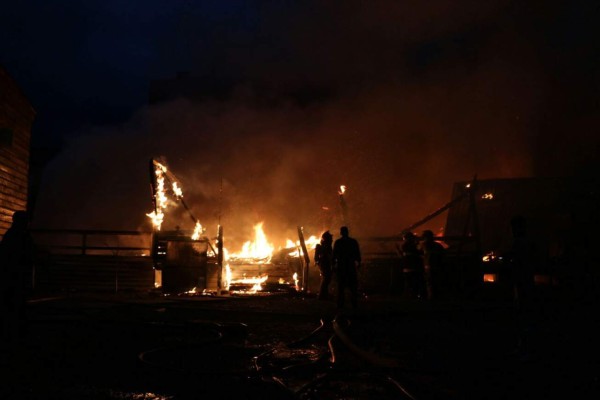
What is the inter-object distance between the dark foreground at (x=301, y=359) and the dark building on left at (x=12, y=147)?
7.04 m

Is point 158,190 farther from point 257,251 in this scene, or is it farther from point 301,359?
point 301,359

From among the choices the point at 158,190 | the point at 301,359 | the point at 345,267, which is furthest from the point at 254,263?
the point at 301,359

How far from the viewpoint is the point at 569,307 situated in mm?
11430

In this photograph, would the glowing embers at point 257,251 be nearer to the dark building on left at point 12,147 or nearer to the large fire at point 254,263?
the large fire at point 254,263

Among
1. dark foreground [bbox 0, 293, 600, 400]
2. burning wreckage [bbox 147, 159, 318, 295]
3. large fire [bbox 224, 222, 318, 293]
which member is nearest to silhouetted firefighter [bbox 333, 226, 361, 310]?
dark foreground [bbox 0, 293, 600, 400]

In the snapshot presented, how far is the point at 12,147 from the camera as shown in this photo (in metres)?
15.2

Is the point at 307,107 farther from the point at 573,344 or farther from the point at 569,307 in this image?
the point at 573,344

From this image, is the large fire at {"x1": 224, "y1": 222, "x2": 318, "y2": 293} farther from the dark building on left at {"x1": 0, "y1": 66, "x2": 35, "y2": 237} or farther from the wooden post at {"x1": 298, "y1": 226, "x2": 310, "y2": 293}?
the dark building on left at {"x1": 0, "y1": 66, "x2": 35, "y2": 237}

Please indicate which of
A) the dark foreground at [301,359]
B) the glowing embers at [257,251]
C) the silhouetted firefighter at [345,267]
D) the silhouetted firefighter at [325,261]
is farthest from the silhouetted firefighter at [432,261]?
the glowing embers at [257,251]

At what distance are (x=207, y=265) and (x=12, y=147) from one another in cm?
654

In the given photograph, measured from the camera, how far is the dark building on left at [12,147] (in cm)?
1472

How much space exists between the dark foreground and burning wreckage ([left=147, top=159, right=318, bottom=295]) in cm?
572

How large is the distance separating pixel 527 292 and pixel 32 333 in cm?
621

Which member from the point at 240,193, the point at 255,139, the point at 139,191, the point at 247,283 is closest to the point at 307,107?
the point at 255,139
